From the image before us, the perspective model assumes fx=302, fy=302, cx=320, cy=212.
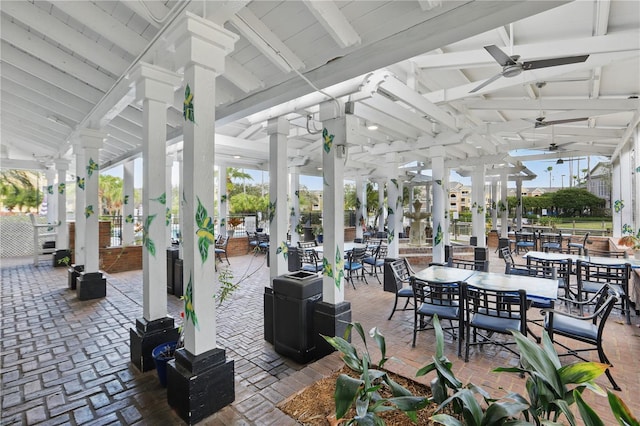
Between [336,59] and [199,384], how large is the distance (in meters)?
2.74

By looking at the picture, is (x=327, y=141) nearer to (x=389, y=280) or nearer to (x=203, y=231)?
(x=203, y=231)

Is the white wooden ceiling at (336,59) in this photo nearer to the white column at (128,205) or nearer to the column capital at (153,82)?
the column capital at (153,82)

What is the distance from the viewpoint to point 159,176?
2.86 m

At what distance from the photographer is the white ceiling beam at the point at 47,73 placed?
3.61m

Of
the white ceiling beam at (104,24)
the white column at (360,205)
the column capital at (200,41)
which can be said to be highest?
the white ceiling beam at (104,24)

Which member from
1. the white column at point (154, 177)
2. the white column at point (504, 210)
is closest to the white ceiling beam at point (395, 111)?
the white column at point (154, 177)

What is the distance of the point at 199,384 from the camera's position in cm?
207

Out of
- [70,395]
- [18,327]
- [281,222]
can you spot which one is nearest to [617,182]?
[281,222]

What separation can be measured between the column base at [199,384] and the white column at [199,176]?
0.07 meters

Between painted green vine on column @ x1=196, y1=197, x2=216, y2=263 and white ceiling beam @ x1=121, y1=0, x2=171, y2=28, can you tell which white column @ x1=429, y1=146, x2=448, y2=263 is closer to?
painted green vine on column @ x1=196, y1=197, x2=216, y2=263

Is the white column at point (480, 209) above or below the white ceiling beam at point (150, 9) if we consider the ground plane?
below

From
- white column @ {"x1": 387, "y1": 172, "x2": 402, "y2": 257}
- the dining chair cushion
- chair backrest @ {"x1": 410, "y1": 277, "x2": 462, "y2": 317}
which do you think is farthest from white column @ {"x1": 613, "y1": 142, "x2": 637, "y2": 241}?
chair backrest @ {"x1": 410, "y1": 277, "x2": 462, "y2": 317}

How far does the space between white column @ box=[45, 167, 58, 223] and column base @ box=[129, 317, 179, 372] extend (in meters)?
9.91

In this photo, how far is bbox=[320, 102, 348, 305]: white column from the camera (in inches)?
125
